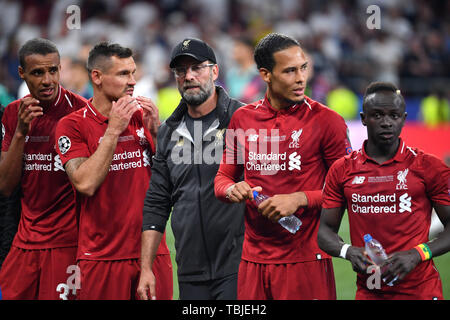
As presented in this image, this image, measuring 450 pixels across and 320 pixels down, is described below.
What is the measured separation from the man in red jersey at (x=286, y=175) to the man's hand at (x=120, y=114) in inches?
31.3

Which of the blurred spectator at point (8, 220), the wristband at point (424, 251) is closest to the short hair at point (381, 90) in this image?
the wristband at point (424, 251)

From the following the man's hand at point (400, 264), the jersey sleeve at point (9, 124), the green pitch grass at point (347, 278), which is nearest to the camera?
the man's hand at point (400, 264)

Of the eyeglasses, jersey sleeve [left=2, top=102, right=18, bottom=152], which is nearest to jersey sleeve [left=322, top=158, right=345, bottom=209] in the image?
the eyeglasses

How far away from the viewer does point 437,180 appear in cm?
387

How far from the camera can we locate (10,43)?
16734 mm

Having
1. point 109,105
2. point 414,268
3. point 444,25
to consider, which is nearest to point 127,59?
point 109,105

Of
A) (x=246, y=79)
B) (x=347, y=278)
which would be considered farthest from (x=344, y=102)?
(x=347, y=278)

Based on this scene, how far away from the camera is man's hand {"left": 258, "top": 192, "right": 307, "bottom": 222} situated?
156 inches

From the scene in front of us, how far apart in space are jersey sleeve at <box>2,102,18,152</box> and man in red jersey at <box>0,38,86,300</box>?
0.5 inches

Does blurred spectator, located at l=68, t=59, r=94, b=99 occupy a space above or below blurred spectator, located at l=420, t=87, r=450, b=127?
below

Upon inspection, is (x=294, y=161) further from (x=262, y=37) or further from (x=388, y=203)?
(x=262, y=37)

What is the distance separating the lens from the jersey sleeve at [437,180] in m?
3.86

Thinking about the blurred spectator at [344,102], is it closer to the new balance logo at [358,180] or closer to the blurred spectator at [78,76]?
the blurred spectator at [78,76]

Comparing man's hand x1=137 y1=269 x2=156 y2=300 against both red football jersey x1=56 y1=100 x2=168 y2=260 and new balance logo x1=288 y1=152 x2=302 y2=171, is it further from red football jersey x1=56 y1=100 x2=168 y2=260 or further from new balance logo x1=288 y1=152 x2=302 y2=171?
new balance logo x1=288 y1=152 x2=302 y2=171
